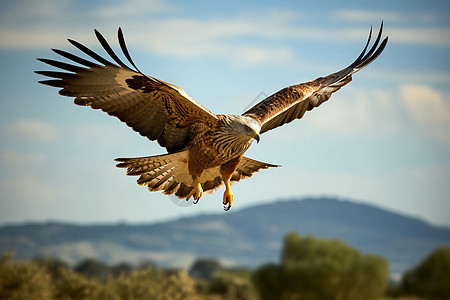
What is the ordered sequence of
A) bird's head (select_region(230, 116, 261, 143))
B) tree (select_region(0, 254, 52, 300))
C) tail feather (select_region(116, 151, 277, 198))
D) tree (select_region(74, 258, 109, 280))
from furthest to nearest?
tree (select_region(74, 258, 109, 280)), tree (select_region(0, 254, 52, 300)), tail feather (select_region(116, 151, 277, 198)), bird's head (select_region(230, 116, 261, 143))

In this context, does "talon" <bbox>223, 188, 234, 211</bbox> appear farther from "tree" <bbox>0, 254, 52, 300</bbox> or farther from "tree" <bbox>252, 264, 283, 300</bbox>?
"tree" <bbox>252, 264, 283, 300</bbox>

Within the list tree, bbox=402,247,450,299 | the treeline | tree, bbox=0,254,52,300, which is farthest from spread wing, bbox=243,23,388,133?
tree, bbox=402,247,450,299

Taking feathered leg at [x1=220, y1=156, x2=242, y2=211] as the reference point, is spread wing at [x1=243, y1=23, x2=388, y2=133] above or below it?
above

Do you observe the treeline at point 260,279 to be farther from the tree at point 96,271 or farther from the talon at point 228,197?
the talon at point 228,197

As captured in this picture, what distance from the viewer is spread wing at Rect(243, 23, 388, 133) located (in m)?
8.91

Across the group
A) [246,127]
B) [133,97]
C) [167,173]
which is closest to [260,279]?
[167,173]

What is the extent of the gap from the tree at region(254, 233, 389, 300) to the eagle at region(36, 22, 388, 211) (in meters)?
42.6

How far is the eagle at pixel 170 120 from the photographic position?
780cm

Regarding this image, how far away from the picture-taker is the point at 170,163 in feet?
28.2

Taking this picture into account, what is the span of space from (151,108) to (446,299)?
54945 mm

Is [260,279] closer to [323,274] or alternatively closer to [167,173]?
[323,274]

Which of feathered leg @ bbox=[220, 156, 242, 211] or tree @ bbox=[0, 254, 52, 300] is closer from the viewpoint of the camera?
feathered leg @ bbox=[220, 156, 242, 211]

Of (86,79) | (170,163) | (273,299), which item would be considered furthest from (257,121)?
(273,299)

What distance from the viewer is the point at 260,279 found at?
172 feet
